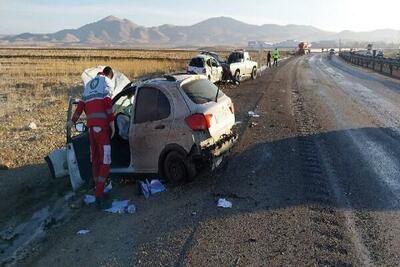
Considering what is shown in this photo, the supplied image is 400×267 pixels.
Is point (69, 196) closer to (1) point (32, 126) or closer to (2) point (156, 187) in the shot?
A: (2) point (156, 187)

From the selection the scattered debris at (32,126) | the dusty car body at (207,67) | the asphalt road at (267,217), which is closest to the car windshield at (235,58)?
the dusty car body at (207,67)

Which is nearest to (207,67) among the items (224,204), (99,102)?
(99,102)

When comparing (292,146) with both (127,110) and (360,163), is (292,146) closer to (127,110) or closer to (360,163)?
(360,163)

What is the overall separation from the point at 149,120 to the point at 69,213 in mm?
1845

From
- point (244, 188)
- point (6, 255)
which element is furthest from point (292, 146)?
point (6, 255)

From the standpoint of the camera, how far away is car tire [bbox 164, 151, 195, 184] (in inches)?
303

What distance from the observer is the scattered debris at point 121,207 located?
6969mm

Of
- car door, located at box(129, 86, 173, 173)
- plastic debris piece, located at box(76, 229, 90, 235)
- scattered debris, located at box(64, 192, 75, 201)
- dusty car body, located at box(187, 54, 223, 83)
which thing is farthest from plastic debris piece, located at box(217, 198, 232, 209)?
dusty car body, located at box(187, 54, 223, 83)

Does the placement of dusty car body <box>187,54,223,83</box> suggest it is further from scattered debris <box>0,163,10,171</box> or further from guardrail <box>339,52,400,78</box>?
scattered debris <box>0,163,10,171</box>

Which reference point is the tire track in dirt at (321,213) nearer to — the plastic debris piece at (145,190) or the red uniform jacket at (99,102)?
the plastic debris piece at (145,190)

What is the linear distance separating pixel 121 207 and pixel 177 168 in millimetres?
1115

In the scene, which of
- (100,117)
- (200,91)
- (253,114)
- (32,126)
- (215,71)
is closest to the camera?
(100,117)

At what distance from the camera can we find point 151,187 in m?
7.69

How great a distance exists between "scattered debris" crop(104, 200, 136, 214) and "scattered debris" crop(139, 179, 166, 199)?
32 cm
